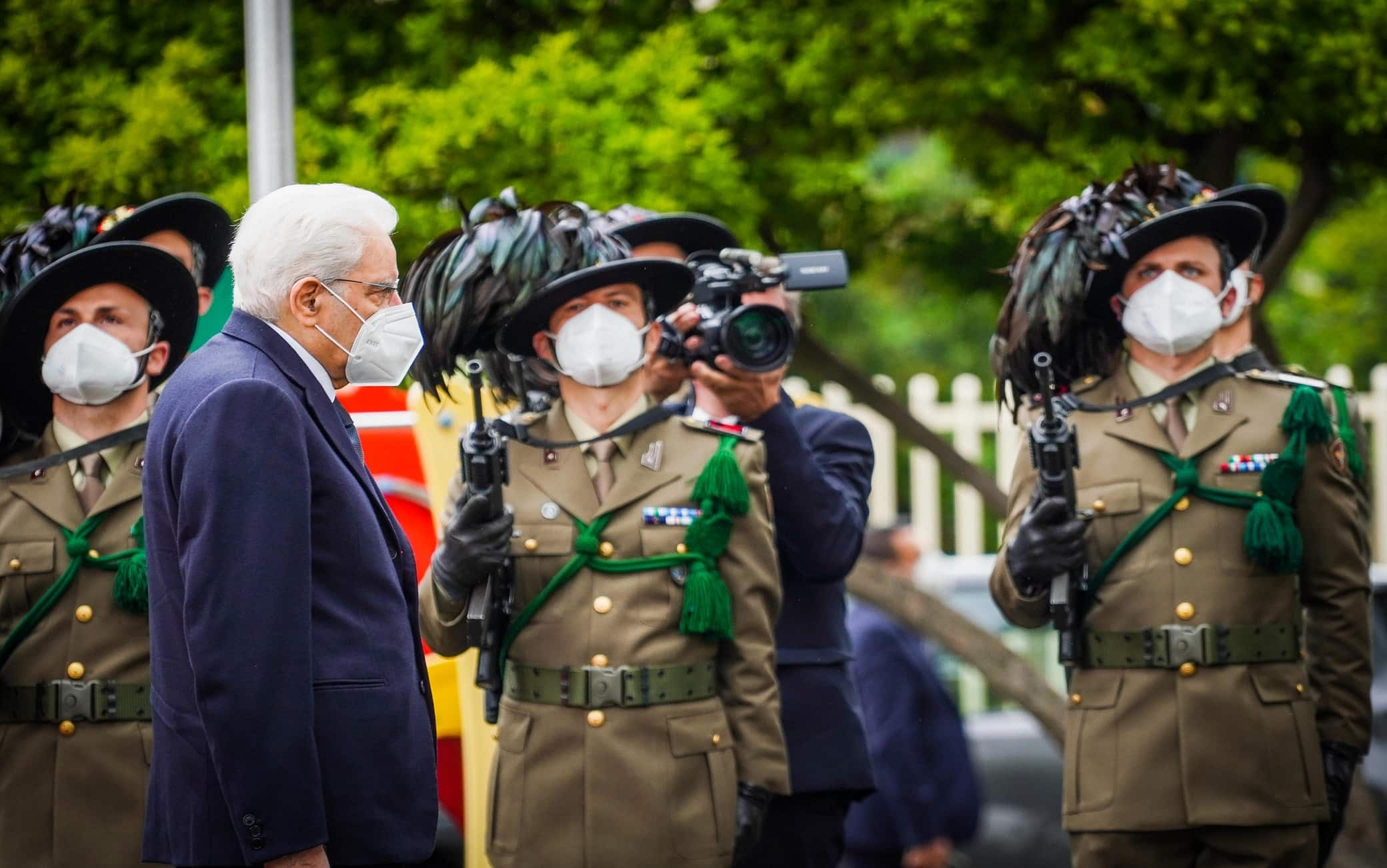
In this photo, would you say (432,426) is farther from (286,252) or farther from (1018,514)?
(286,252)

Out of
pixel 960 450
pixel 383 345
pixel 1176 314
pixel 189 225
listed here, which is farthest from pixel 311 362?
pixel 960 450

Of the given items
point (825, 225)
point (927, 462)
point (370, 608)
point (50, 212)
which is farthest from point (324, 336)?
point (927, 462)

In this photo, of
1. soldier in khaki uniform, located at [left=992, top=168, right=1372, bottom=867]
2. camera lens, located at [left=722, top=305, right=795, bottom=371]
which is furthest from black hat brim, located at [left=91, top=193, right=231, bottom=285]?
soldier in khaki uniform, located at [left=992, top=168, right=1372, bottom=867]

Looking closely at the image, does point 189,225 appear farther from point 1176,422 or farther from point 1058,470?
point 1176,422

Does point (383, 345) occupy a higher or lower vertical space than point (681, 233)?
lower

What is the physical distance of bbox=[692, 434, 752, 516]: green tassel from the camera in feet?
13.5

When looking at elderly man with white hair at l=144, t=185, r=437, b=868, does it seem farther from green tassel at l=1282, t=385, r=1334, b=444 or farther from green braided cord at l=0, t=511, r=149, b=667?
green tassel at l=1282, t=385, r=1334, b=444

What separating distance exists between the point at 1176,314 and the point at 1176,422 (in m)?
0.30

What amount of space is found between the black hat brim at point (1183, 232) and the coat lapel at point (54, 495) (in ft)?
8.39

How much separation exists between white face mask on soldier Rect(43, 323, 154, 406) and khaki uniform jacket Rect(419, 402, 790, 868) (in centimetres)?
91

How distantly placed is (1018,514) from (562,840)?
4.85 feet

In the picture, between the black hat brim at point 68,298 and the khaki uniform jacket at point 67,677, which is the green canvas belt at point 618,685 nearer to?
the khaki uniform jacket at point 67,677

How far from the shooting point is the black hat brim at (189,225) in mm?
4598

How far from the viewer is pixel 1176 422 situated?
444 centimetres
